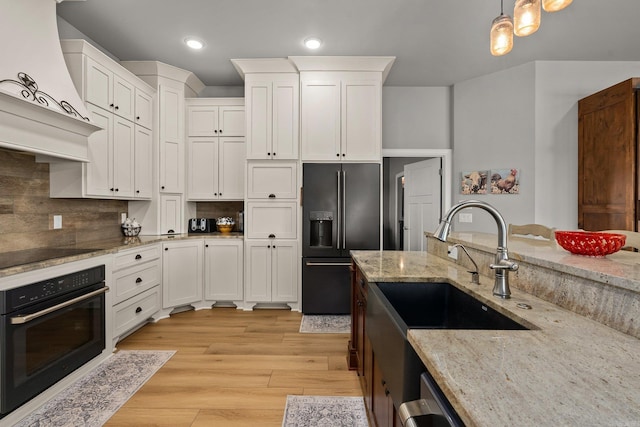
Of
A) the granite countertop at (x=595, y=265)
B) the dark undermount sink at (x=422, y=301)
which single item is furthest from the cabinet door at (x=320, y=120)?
the granite countertop at (x=595, y=265)

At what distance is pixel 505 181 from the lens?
3.56 m

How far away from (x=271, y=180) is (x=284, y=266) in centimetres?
100

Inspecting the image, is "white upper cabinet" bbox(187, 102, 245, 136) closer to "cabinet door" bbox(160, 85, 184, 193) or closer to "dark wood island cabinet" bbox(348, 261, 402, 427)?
"cabinet door" bbox(160, 85, 184, 193)

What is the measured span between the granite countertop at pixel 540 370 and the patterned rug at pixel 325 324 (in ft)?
6.89

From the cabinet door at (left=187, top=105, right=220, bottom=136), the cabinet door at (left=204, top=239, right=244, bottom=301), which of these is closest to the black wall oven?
the cabinet door at (left=204, top=239, right=244, bottom=301)

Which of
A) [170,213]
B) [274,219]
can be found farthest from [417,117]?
[170,213]

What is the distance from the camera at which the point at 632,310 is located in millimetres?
803

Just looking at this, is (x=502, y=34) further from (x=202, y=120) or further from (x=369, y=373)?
(x=202, y=120)

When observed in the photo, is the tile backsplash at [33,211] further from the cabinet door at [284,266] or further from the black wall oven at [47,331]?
the cabinet door at [284,266]

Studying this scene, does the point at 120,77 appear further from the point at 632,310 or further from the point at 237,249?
the point at 632,310

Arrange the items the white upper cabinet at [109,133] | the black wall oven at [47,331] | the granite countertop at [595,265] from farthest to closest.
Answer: the white upper cabinet at [109,133] → the black wall oven at [47,331] → the granite countertop at [595,265]

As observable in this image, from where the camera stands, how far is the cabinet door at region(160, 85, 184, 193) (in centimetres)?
335

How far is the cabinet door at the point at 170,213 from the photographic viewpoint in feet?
11.0

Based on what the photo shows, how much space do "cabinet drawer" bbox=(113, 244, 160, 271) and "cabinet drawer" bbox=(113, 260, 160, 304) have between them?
46 mm
